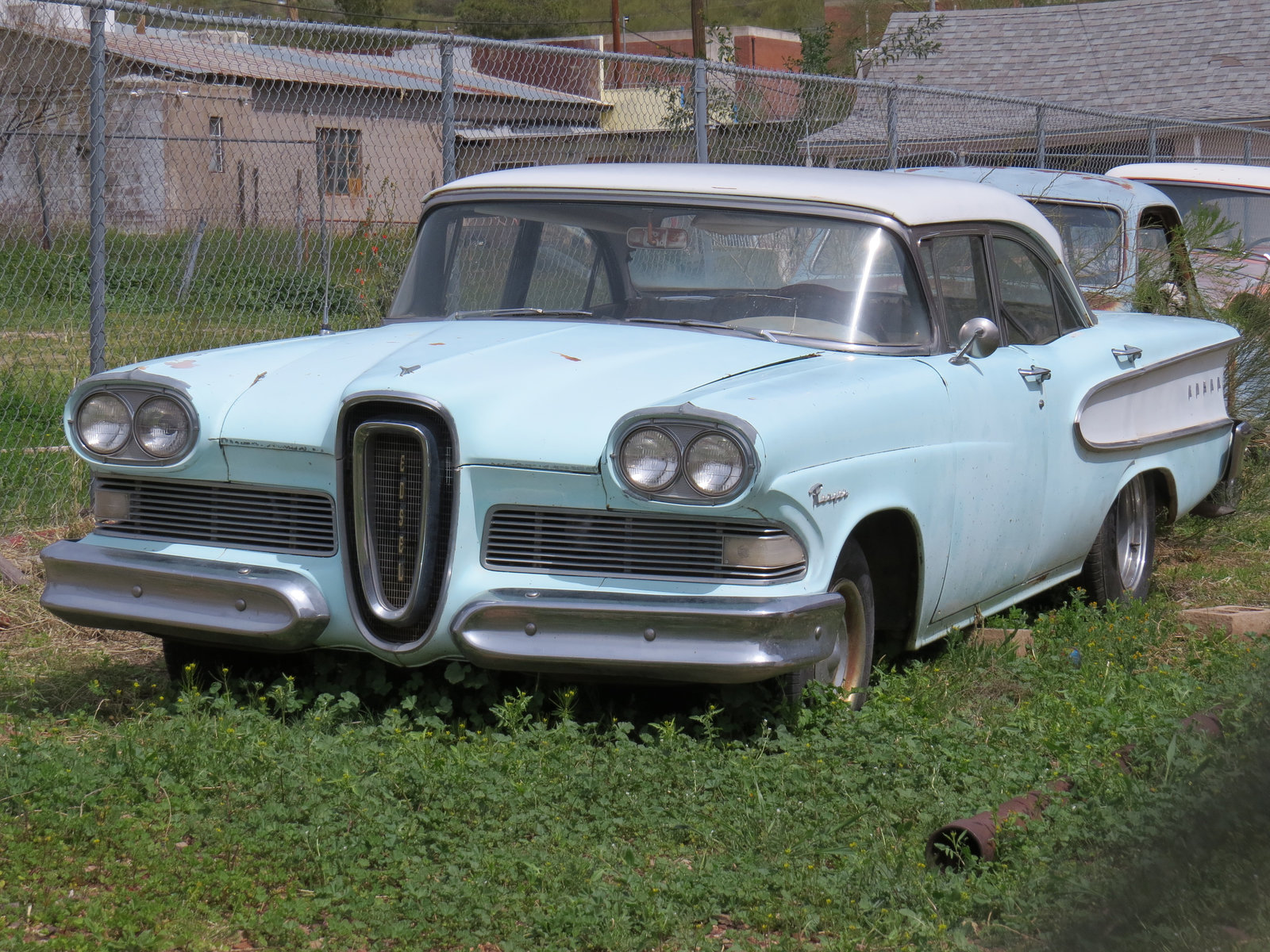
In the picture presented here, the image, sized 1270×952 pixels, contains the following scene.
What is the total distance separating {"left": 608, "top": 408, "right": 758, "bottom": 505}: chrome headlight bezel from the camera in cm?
337

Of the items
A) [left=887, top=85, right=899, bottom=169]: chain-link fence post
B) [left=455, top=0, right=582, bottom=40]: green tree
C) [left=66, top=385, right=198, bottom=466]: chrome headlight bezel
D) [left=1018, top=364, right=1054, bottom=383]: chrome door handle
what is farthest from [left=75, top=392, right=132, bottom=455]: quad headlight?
[left=455, top=0, right=582, bottom=40]: green tree

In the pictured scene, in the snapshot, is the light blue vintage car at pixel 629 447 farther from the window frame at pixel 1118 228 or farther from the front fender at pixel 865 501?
the window frame at pixel 1118 228

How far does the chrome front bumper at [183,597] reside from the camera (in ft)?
12.0

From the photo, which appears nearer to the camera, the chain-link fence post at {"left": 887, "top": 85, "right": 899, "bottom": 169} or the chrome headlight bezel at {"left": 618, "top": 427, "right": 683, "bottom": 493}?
the chrome headlight bezel at {"left": 618, "top": 427, "right": 683, "bottom": 493}

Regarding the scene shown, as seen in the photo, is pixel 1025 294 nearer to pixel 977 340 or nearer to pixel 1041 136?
pixel 977 340

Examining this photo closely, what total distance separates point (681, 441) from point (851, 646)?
1.01m

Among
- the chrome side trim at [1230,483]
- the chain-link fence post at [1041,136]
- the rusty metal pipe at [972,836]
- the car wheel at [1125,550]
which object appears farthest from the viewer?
the chain-link fence post at [1041,136]

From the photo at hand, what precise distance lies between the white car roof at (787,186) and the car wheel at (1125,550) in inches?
48.6

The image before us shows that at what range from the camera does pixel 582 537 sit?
3545 mm

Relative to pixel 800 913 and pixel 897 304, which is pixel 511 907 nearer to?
pixel 800 913

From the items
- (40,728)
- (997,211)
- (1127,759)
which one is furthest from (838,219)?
(40,728)

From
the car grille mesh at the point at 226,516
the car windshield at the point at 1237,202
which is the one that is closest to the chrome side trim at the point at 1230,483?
the car grille mesh at the point at 226,516

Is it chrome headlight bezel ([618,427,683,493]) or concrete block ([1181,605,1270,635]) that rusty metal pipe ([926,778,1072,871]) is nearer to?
chrome headlight bezel ([618,427,683,493])

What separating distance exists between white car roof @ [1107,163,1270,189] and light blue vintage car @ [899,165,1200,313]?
238cm
